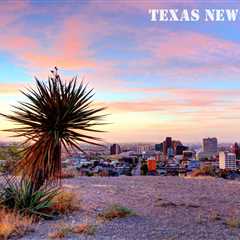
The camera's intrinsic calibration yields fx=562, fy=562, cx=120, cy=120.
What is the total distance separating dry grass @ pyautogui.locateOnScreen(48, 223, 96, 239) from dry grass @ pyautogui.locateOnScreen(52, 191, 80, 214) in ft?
5.25

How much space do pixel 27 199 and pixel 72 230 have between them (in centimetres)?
199

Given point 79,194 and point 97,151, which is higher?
point 97,151

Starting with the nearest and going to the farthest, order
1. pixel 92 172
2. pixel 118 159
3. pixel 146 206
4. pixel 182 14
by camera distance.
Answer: pixel 146 206 → pixel 182 14 → pixel 118 159 → pixel 92 172

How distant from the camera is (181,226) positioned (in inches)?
352

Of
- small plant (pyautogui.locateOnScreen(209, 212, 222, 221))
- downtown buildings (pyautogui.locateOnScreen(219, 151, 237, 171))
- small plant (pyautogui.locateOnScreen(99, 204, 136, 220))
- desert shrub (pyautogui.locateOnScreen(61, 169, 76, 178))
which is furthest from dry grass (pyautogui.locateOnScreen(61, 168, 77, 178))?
small plant (pyautogui.locateOnScreen(209, 212, 222, 221))

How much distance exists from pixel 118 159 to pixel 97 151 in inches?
289

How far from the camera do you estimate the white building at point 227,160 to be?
61.7 ft

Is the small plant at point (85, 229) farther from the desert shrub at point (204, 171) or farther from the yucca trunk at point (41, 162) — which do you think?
the desert shrub at point (204, 171)

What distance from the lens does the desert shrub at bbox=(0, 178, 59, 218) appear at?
9.87 metres

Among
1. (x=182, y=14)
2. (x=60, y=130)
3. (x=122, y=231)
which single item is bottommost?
(x=122, y=231)

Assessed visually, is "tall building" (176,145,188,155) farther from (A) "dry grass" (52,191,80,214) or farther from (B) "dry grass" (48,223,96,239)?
(B) "dry grass" (48,223,96,239)

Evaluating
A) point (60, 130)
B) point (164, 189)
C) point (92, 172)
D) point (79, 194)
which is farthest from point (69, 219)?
point (92, 172)

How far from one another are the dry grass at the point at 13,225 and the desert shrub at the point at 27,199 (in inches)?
19.0

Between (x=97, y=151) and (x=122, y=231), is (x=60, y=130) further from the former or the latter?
(x=122, y=231)
